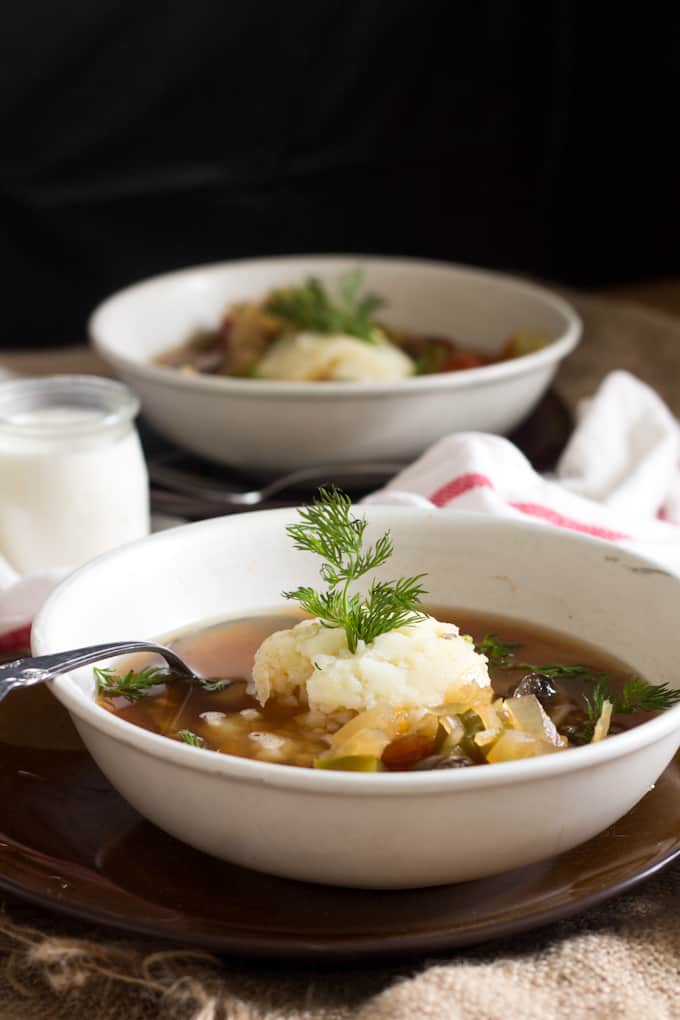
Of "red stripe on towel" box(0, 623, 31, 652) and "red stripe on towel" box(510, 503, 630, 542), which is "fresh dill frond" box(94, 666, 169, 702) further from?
"red stripe on towel" box(510, 503, 630, 542)

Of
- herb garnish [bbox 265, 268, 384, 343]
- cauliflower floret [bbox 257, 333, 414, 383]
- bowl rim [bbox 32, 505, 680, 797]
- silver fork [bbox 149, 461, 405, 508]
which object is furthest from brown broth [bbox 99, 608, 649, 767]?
herb garnish [bbox 265, 268, 384, 343]

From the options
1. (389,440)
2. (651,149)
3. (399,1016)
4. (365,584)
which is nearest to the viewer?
(399,1016)

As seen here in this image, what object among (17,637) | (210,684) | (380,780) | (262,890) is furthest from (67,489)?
(380,780)

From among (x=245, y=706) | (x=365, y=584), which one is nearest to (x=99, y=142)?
(x=365, y=584)

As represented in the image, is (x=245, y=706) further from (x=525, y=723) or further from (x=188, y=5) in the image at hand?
(x=188, y=5)

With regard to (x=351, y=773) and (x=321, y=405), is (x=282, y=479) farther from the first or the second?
(x=351, y=773)

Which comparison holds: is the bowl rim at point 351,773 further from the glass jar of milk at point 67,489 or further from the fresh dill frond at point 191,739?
the glass jar of milk at point 67,489
